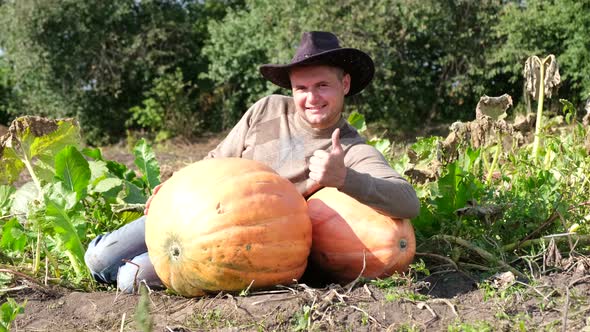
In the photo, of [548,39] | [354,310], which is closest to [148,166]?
[354,310]

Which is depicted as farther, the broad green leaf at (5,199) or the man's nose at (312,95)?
the broad green leaf at (5,199)

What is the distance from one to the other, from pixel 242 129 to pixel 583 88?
33.9 ft

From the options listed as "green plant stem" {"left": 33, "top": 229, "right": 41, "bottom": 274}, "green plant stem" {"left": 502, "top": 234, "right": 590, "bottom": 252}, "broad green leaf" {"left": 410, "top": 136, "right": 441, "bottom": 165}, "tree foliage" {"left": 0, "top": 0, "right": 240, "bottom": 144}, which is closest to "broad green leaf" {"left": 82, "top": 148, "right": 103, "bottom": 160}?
"green plant stem" {"left": 33, "top": 229, "right": 41, "bottom": 274}

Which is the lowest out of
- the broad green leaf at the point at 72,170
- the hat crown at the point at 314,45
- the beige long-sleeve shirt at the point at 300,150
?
the broad green leaf at the point at 72,170

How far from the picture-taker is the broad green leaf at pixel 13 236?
10.7ft

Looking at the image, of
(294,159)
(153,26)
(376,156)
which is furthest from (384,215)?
(153,26)

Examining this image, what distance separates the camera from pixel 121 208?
12.1ft

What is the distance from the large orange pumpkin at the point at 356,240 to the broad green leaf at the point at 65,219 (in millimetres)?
1155

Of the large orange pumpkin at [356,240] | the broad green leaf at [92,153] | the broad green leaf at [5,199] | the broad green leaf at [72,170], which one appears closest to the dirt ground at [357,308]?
the large orange pumpkin at [356,240]

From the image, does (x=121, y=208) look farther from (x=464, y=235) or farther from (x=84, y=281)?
(x=464, y=235)

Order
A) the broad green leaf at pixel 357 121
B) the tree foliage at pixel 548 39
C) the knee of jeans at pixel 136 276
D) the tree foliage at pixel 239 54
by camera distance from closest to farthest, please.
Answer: the knee of jeans at pixel 136 276 < the broad green leaf at pixel 357 121 < the tree foliage at pixel 548 39 < the tree foliage at pixel 239 54

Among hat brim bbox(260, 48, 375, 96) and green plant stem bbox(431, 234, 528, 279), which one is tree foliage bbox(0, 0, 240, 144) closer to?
hat brim bbox(260, 48, 375, 96)

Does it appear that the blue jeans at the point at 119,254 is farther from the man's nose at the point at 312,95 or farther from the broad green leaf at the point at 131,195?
the man's nose at the point at 312,95

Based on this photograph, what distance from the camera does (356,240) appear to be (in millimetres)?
2797
